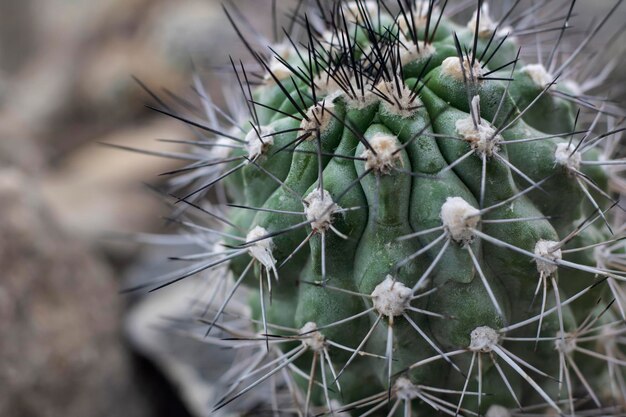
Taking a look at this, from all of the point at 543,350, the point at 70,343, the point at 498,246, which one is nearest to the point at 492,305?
the point at 498,246

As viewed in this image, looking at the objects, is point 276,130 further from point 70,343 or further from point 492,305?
point 70,343

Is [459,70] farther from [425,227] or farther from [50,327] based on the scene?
[50,327]

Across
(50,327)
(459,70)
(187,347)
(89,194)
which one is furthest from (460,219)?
(89,194)

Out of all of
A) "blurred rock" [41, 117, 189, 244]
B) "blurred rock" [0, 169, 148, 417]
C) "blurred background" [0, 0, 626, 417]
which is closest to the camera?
"blurred rock" [0, 169, 148, 417]

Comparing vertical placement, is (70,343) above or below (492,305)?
below

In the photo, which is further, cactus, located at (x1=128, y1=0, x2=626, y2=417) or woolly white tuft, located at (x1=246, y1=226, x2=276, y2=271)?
woolly white tuft, located at (x1=246, y1=226, x2=276, y2=271)

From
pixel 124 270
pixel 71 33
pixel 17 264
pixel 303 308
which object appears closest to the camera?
pixel 303 308

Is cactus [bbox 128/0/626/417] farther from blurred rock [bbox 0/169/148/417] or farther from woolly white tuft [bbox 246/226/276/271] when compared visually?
blurred rock [bbox 0/169/148/417]

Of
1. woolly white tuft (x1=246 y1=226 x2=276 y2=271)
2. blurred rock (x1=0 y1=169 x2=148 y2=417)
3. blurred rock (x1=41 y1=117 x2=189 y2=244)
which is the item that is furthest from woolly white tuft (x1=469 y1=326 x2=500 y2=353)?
blurred rock (x1=41 y1=117 x2=189 y2=244)
